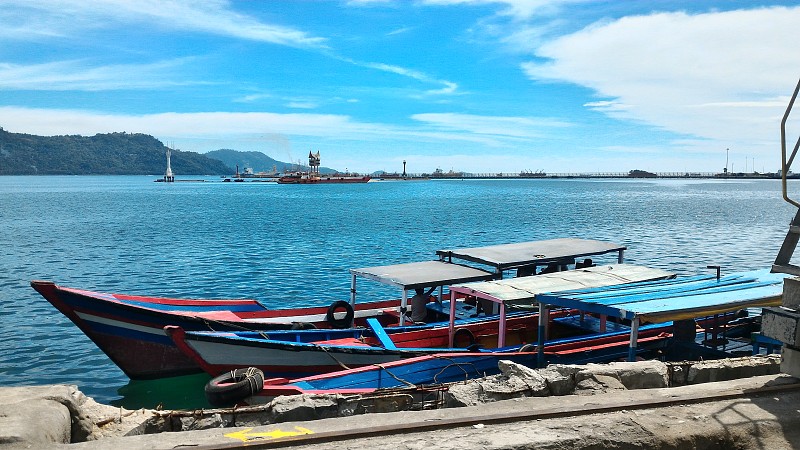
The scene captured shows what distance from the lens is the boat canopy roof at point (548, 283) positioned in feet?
41.7

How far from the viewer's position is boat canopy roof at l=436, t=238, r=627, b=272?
15.5 m

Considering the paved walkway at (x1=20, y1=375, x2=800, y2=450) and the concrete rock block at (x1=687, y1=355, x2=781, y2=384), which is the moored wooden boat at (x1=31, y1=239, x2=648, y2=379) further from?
the paved walkway at (x1=20, y1=375, x2=800, y2=450)

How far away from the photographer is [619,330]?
1439 centimetres

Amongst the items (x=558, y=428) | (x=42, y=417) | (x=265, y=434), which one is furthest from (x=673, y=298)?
(x=42, y=417)

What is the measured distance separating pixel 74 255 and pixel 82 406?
34.8 metres

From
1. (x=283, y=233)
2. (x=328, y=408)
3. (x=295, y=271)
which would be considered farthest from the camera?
(x=283, y=233)

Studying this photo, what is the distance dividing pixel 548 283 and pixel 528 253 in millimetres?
3085

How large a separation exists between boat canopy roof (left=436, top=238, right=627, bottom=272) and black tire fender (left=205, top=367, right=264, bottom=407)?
6.65m

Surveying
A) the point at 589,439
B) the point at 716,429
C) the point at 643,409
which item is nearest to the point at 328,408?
the point at 589,439

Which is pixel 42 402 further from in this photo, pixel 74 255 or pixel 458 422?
pixel 74 255

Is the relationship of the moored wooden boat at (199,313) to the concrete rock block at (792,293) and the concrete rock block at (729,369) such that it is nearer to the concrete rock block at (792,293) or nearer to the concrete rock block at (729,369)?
the concrete rock block at (729,369)

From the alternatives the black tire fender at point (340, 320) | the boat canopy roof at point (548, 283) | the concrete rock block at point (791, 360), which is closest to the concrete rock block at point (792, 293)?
the concrete rock block at point (791, 360)

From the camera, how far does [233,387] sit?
34.5 feet

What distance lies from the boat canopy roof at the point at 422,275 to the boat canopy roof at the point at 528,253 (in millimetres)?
489
